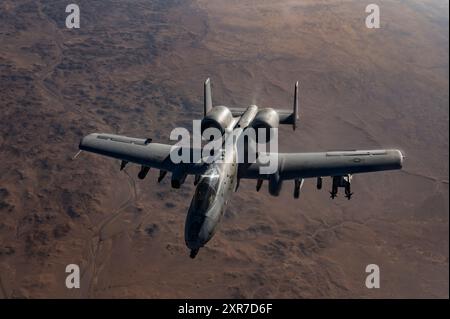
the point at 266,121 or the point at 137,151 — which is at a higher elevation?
the point at 266,121

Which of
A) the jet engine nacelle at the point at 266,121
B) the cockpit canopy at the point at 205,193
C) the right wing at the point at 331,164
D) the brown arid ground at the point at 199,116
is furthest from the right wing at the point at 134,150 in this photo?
the brown arid ground at the point at 199,116

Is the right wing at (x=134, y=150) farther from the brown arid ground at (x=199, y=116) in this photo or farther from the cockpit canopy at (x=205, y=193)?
the brown arid ground at (x=199, y=116)

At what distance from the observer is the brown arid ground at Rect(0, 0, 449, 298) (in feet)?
124

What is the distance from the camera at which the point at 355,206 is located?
1863 inches

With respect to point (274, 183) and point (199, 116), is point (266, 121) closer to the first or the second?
point (274, 183)

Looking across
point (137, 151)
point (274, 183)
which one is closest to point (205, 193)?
point (274, 183)

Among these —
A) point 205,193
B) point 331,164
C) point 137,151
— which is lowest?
point 205,193

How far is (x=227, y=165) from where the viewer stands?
77.3 ft

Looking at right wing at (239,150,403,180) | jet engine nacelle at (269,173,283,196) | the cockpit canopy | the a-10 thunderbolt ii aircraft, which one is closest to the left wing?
the a-10 thunderbolt ii aircraft

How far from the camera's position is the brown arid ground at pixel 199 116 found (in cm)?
3778

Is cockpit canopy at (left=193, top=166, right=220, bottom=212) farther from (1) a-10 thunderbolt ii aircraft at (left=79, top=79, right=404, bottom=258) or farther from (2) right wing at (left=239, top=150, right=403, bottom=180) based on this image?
(2) right wing at (left=239, top=150, right=403, bottom=180)

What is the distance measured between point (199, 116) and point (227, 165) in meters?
42.2

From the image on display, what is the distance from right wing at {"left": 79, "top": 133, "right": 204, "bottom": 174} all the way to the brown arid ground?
13966 mm

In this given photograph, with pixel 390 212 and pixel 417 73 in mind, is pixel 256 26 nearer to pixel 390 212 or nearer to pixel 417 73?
pixel 417 73
